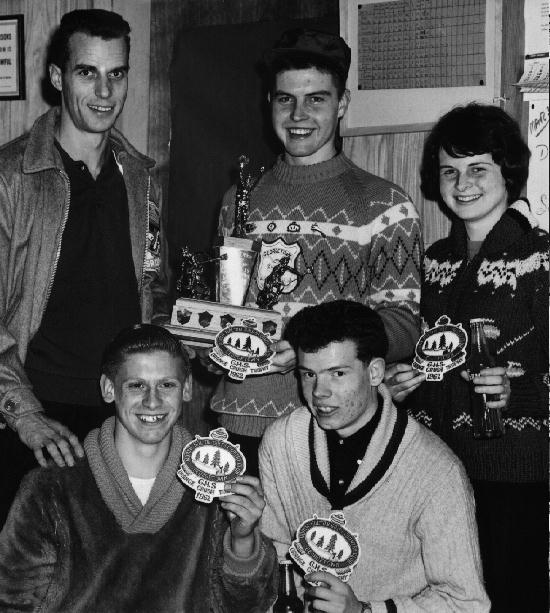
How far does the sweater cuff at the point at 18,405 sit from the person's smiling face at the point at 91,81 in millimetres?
875

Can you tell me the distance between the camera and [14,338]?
9.00 ft

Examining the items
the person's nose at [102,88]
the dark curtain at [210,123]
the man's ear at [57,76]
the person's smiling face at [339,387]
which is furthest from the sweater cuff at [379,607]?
the dark curtain at [210,123]

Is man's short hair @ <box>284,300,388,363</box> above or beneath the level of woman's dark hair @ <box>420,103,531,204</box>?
beneath

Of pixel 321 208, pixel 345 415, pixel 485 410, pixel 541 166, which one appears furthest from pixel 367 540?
pixel 541 166

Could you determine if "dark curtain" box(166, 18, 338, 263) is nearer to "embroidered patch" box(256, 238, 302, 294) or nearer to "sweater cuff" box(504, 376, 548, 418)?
"embroidered patch" box(256, 238, 302, 294)

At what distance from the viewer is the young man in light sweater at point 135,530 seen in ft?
7.80

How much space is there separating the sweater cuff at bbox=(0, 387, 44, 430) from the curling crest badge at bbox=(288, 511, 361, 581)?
2.83ft

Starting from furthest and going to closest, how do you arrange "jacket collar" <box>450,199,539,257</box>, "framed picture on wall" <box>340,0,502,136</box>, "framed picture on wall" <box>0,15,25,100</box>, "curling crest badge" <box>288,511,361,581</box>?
1. "framed picture on wall" <box>0,15,25,100</box>
2. "framed picture on wall" <box>340,0,502,136</box>
3. "jacket collar" <box>450,199,539,257</box>
4. "curling crest badge" <box>288,511,361,581</box>

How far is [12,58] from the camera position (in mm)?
4348

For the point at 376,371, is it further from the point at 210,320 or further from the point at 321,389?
the point at 210,320

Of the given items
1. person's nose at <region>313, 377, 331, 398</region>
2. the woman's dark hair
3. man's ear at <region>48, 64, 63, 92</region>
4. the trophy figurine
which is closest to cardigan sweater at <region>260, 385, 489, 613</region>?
person's nose at <region>313, 377, 331, 398</region>

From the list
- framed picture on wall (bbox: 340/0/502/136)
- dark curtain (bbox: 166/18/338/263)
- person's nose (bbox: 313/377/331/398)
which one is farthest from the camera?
dark curtain (bbox: 166/18/338/263)

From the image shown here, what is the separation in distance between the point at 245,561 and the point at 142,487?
0.36m

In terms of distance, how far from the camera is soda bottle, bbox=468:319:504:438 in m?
2.68
